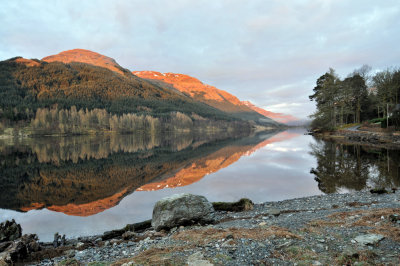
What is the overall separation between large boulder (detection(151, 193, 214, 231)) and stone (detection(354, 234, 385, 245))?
20.0 ft

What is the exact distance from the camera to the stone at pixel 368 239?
5.76 metres

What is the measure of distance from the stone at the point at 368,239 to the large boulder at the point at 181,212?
6.08 metres

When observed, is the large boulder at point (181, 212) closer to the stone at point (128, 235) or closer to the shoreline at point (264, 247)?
the shoreline at point (264, 247)

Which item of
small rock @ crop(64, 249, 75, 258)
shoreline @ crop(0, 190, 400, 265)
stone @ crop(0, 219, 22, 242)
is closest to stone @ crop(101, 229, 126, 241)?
shoreline @ crop(0, 190, 400, 265)

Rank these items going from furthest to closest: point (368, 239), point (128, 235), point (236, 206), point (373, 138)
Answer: point (373, 138) → point (236, 206) → point (128, 235) → point (368, 239)

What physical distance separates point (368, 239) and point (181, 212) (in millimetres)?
6898

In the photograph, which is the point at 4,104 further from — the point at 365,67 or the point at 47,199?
the point at 365,67

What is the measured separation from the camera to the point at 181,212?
10.1 m

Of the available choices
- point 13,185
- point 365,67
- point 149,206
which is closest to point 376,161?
point 149,206

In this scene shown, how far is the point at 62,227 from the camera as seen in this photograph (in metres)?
12.5

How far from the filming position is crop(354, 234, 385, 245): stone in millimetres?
5764

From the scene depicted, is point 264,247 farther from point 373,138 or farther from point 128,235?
point 373,138

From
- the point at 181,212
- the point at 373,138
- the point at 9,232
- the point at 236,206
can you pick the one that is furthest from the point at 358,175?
the point at 373,138

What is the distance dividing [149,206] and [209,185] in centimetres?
707
